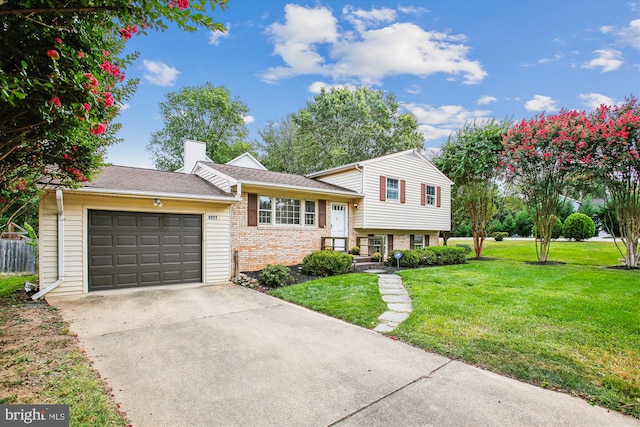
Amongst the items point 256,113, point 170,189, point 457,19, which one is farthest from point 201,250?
point 256,113

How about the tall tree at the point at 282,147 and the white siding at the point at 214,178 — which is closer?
the white siding at the point at 214,178

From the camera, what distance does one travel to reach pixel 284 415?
2.51 meters

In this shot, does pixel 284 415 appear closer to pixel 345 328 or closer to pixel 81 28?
pixel 345 328

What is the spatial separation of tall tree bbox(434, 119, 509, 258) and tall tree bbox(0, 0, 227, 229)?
14422 millimetres

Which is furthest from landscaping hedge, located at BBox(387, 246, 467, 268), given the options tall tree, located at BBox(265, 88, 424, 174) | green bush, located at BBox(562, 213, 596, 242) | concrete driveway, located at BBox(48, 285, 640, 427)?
tall tree, located at BBox(265, 88, 424, 174)

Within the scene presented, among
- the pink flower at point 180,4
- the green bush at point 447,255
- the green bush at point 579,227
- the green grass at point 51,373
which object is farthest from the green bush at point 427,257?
the green bush at point 579,227

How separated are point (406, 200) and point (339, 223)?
11.4 feet

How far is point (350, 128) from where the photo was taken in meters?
26.4

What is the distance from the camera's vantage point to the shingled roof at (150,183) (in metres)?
7.51

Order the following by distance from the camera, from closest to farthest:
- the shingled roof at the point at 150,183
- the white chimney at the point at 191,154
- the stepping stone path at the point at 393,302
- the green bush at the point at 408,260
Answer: the stepping stone path at the point at 393,302 < the shingled roof at the point at 150,183 < the green bush at the point at 408,260 < the white chimney at the point at 191,154

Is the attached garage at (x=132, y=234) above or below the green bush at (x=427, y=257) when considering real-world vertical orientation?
above

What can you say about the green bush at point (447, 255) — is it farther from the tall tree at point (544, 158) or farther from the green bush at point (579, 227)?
the green bush at point (579, 227)

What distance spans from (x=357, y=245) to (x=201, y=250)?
6432 millimetres

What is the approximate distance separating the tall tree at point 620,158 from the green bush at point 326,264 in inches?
358
